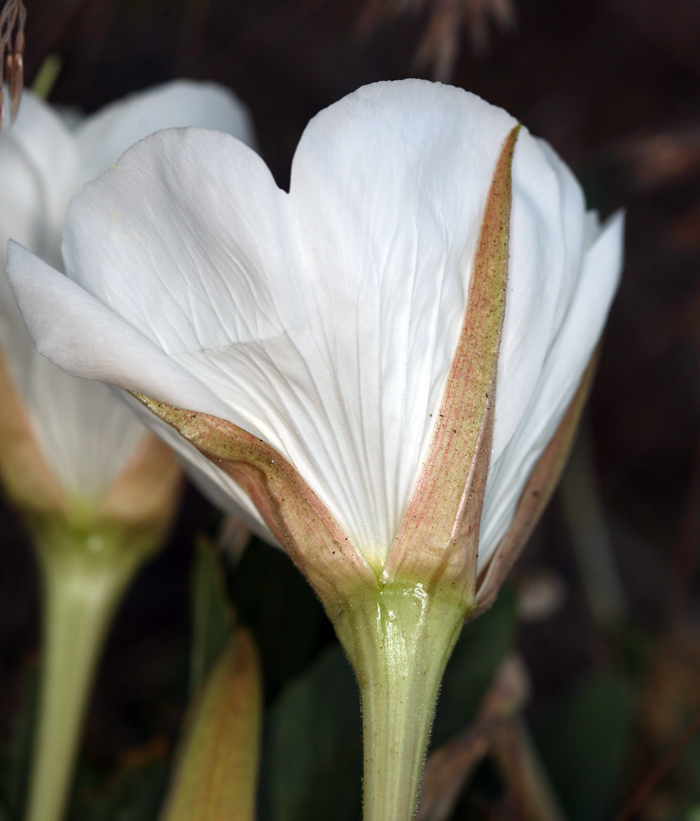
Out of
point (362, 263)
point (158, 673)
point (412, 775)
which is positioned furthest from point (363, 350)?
point (158, 673)

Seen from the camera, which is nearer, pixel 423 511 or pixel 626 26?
pixel 423 511

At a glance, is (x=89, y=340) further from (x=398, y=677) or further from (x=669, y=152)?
(x=669, y=152)

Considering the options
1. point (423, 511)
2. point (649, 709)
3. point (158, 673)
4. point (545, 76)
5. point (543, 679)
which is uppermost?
point (423, 511)

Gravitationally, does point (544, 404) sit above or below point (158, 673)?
above

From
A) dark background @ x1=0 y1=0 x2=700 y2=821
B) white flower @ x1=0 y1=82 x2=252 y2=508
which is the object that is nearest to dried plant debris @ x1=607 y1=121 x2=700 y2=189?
dark background @ x1=0 y1=0 x2=700 y2=821

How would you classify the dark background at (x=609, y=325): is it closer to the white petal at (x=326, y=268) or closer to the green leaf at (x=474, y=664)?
the green leaf at (x=474, y=664)

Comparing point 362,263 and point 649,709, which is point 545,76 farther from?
point 362,263


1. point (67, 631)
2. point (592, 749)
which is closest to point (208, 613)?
point (67, 631)
